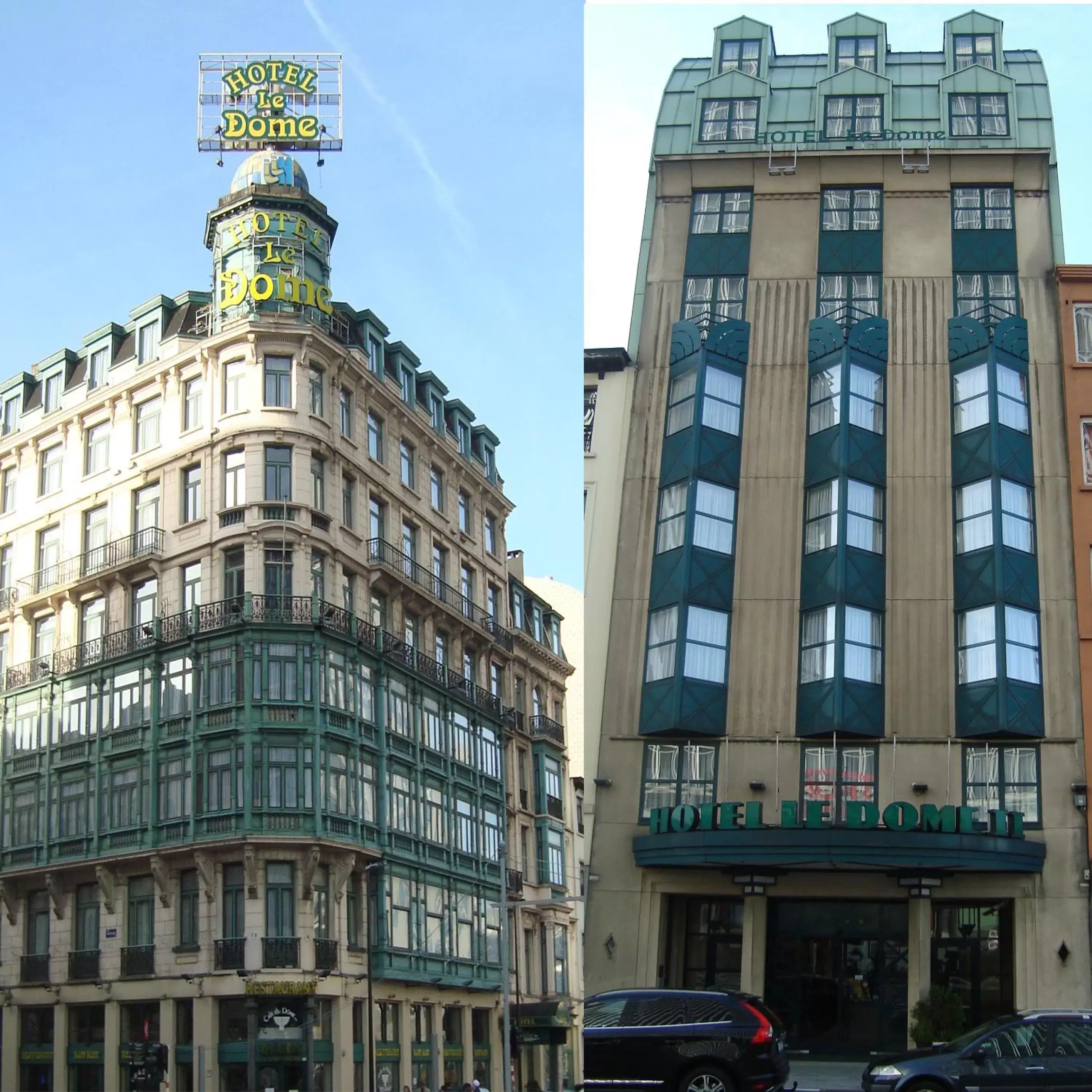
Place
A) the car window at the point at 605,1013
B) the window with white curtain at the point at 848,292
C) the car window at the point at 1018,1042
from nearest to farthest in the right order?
the car window at the point at 605,1013, the car window at the point at 1018,1042, the window with white curtain at the point at 848,292

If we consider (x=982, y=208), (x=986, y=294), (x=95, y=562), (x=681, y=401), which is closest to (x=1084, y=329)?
(x=986, y=294)

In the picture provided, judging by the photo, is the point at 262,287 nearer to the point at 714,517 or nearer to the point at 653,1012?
the point at 653,1012

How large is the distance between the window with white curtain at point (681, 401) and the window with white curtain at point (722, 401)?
0.15 metres

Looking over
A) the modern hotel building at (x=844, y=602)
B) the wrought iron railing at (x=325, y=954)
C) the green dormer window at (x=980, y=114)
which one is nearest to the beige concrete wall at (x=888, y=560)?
the modern hotel building at (x=844, y=602)

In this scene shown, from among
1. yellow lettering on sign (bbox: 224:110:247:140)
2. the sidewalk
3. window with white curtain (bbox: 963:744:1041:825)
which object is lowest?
the sidewalk

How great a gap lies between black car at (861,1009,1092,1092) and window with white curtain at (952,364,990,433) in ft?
26.0

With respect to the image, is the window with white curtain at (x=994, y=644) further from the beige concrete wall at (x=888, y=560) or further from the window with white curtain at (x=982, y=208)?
the window with white curtain at (x=982, y=208)

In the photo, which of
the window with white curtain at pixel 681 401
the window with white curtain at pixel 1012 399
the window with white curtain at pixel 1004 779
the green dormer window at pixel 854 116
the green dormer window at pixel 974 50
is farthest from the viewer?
the green dormer window at pixel 974 50

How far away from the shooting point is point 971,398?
1705cm

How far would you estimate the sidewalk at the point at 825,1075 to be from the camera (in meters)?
11.6

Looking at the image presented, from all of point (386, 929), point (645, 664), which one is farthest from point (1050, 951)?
point (386, 929)

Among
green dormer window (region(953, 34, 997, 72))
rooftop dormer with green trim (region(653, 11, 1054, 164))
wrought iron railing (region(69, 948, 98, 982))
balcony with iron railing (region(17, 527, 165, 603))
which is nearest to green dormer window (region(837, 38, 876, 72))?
rooftop dormer with green trim (region(653, 11, 1054, 164))

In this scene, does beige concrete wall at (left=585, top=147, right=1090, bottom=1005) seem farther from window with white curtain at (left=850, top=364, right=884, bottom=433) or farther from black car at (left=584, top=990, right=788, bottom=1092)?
black car at (left=584, top=990, right=788, bottom=1092)

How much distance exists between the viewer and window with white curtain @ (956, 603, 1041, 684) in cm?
1614
